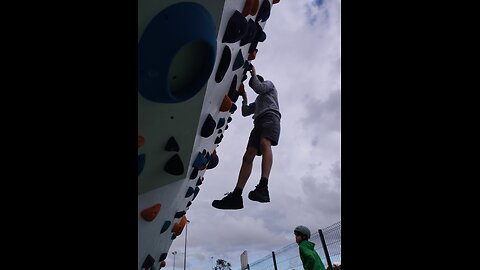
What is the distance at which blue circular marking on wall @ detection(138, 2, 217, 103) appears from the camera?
1.70 metres

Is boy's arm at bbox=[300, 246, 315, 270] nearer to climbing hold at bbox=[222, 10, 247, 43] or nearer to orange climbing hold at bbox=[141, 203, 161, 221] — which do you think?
orange climbing hold at bbox=[141, 203, 161, 221]

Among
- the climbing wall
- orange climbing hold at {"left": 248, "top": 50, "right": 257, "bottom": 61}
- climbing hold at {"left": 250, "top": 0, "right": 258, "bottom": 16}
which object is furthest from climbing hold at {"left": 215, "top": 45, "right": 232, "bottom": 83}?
orange climbing hold at {"left": 248, "top": 50, "right": 257, "bottom": 61}

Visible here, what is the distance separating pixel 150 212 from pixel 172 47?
1517 millimetres

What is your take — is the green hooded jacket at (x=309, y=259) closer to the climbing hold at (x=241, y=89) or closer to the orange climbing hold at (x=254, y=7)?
the climbing hold at (x=241, y=89)

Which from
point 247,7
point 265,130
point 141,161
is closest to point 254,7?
point 247,7

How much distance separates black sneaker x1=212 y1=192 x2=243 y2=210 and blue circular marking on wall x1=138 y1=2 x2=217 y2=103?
5.28ft

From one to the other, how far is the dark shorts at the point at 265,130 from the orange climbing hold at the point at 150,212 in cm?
122

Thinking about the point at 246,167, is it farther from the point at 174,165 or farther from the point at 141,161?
the point at 141,161

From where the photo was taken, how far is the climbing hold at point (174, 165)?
264 cm

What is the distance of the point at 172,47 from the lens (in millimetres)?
1755

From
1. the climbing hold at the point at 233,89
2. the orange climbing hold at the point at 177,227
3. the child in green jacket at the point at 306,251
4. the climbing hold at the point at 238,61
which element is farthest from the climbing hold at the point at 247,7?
the orange climbing hold at the point at 177,227
